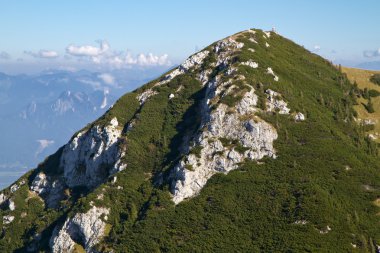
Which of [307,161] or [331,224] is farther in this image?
A: [307,161]

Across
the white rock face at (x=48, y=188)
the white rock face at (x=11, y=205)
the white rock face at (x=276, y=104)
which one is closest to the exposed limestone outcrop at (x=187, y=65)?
the white rock face at (x=276, y=104)

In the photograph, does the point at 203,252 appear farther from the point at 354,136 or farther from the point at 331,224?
the point at 354,136

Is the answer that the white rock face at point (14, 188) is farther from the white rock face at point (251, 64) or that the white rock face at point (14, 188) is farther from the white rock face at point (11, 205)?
the white rock face at point (251, 64)

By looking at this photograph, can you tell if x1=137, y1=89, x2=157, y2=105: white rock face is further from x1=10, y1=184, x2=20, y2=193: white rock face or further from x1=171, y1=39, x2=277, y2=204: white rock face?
x1=10, y1=184, x2=20, y2=193: white rock face

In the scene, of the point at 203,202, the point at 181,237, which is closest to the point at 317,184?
the point at 203,202

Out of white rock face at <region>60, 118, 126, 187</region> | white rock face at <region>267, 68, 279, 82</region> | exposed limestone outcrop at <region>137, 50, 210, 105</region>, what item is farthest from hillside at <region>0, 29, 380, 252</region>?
exposed limestone outcrop at <region>137, 50, 210, 105</region>

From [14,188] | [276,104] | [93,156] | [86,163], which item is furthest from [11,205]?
[276,104]

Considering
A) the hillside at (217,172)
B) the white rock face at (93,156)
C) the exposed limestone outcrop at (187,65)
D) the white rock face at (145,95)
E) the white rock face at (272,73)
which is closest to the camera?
the hillside at (217,172)
